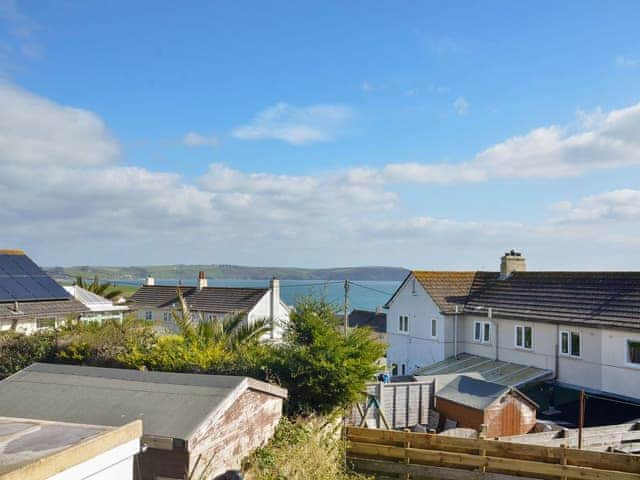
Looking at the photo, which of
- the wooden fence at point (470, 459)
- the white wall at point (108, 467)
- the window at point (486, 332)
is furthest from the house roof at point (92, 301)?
the white wall at point (108, 467)

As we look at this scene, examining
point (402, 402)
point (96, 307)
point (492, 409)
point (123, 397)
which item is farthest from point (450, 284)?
point (123, 397)

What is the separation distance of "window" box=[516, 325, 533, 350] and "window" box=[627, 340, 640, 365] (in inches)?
209

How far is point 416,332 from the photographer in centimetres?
3541

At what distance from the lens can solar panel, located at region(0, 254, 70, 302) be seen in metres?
24.8

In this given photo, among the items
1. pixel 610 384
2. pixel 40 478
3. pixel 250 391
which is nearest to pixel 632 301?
pixel 610 384

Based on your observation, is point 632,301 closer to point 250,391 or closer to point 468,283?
point 468,283

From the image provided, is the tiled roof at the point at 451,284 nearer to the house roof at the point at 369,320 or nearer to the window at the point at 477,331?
the window at the point at 477,331

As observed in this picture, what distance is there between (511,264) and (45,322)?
26177mm

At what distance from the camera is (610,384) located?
2394 centimetres

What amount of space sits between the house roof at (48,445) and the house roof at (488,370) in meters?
17.9

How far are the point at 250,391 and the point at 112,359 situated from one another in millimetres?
6960

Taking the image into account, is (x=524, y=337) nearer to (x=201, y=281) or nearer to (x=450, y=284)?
(x=450, y=284)

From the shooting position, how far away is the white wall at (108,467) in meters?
6.51

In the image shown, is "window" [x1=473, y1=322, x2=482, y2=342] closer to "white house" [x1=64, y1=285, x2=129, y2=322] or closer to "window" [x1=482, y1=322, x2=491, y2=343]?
"window" [x1=482, y1=322, x2=491, y2=343]
